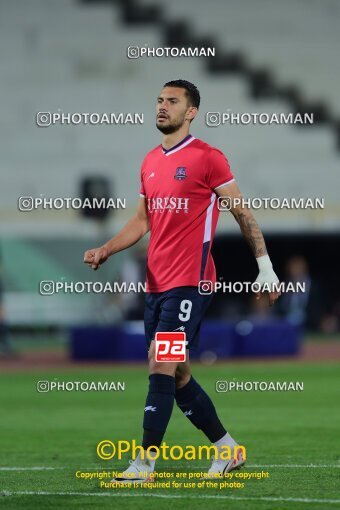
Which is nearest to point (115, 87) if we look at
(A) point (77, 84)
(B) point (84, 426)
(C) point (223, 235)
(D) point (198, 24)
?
(A) point (77, 84)

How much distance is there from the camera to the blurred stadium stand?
25719mm

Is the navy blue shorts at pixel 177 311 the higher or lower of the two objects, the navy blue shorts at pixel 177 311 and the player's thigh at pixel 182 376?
the higher

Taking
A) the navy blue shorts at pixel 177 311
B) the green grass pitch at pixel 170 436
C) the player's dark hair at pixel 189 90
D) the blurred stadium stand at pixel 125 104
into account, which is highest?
the blurred stadium stand at pixel 125 104

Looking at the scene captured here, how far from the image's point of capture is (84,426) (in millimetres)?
10992

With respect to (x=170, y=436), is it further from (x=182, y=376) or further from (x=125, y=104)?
(x=125, y=104)

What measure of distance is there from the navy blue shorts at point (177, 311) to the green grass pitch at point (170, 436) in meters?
0.91

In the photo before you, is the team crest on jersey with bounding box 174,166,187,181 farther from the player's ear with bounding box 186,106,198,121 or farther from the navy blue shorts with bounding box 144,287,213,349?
the navy blue shorts with bounding box 144,287,213,349

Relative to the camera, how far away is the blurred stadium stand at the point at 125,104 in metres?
25.7

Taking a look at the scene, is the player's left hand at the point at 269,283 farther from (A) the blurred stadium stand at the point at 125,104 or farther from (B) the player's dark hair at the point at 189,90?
(A) the blurred stadium stand at the point at 125,104

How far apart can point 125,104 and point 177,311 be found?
836 inches

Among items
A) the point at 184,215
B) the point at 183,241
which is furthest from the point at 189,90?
the point at 183,241

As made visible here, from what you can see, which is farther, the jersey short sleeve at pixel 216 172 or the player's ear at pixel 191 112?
the player's ear at pixel 191 112

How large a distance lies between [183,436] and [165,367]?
340 centimetres

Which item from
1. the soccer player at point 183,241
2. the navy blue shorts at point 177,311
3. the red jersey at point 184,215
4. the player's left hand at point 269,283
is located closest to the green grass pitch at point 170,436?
the soccer player at point 183,241
